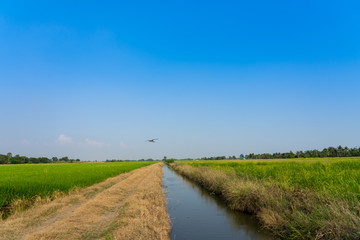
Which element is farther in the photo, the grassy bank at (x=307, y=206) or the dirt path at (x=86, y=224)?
the dirt path at (x=86, y=224)

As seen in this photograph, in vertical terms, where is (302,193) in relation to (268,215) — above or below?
above

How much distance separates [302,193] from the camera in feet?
27.9

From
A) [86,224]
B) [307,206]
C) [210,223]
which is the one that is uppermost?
[307,206]

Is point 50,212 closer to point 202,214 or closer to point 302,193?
point 202,214

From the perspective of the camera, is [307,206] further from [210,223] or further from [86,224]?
[86,224]

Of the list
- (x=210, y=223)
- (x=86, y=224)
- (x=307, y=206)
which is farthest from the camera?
(x=210, y=223)

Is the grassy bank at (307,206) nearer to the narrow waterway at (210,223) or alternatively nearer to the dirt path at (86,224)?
the narrow waterway at (210,223)

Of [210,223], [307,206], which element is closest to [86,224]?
[210,223]

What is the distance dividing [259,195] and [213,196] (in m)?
7.39

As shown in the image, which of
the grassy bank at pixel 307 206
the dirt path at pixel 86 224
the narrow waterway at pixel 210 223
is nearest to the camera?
the grassy bank at pixel 307 206

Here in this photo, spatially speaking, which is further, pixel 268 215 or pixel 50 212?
pixel 50 212

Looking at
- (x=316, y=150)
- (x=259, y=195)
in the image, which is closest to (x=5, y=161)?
(x=259, y=195)

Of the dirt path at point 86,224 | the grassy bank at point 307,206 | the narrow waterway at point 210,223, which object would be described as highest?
the grassy bank at point 307,206

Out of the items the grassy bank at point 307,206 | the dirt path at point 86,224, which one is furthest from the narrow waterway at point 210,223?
the dirt path at point 86,224
